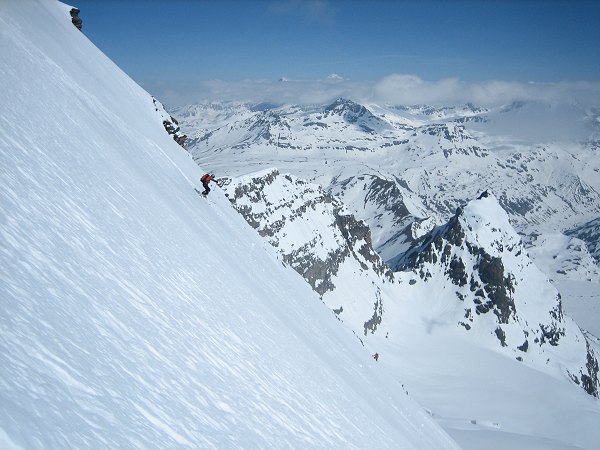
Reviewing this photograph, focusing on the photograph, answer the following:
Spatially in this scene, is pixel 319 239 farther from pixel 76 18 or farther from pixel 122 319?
pixel 122 319

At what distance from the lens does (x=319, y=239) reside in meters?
113

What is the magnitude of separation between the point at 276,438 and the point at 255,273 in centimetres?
1126

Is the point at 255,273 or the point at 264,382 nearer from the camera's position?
the point at 264,382

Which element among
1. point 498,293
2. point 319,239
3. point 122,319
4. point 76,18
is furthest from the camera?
point 498,293

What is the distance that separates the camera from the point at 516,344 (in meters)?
132

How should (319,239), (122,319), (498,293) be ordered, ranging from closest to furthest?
(122,319) < (319,239) < (498,293)

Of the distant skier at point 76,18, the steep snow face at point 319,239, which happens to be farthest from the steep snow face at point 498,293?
the distant skier at point 76,18

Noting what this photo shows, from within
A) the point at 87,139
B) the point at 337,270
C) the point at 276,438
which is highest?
the point at 337,270

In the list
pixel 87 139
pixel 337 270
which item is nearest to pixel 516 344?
pixel 337 270

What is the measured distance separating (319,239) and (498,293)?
72470 mm

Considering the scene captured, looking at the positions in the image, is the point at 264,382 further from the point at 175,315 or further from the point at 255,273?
the point at 255,273

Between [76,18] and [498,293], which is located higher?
[498,293]

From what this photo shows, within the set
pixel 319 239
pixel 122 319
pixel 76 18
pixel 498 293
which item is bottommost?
pixel 122 319

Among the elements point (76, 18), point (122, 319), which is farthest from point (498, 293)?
point (122, 319)
